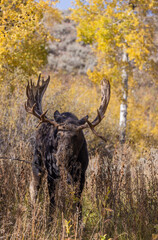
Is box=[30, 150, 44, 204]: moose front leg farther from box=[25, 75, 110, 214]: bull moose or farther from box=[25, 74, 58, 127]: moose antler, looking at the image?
box=[25, 74, 58, 127]: moose antler

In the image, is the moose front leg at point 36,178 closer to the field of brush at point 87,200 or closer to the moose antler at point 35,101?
the field of brush at point 87,200

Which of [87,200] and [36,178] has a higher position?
[36,178]

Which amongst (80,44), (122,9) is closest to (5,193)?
(122,9)

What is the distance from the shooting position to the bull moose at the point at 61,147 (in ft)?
13.5

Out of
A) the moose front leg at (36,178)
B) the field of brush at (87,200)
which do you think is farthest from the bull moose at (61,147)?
the field of brush at (87,200)

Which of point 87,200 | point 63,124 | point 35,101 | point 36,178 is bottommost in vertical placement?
point 87,200

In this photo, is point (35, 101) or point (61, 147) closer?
point (61, 147)

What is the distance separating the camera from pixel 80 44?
41.6m

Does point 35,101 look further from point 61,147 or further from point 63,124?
point 61,147

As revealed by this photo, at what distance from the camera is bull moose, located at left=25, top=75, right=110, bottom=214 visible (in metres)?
4.11

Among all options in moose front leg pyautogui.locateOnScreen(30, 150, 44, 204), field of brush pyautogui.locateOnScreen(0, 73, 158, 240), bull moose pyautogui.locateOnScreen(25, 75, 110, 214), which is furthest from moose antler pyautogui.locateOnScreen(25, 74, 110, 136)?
moose front leg pyautogui.locateOnScreen(30, 150, 44, 204)

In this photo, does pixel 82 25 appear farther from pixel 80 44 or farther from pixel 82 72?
pixel 80 44

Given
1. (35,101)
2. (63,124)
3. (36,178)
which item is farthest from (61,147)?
(35,101)

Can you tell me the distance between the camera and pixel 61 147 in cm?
411
